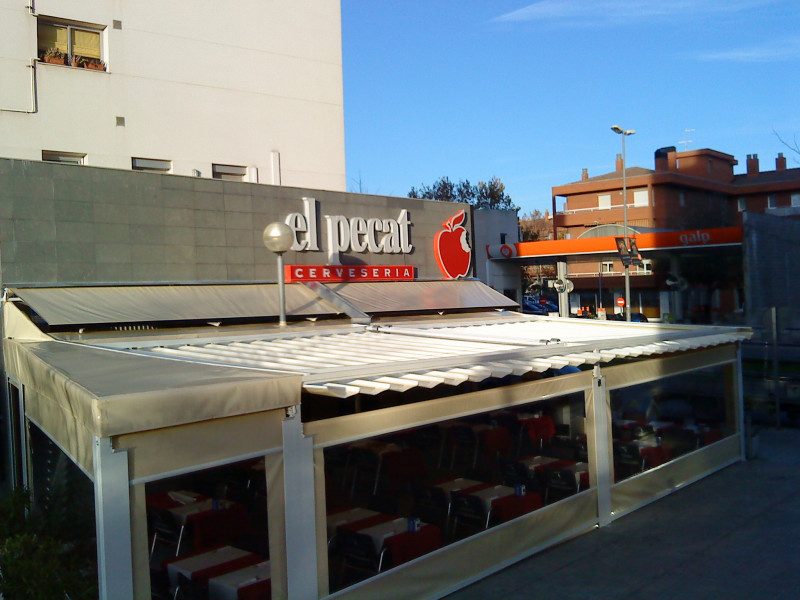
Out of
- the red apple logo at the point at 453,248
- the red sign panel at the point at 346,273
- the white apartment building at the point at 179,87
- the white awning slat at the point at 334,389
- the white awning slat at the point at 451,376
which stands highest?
the white apartment building at the point at 179,87

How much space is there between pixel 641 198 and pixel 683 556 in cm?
4604

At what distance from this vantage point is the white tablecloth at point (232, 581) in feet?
18.5

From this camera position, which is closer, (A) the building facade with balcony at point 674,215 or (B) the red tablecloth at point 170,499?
(B) the red tablecloth at point 170,499

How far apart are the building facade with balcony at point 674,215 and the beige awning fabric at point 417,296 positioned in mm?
20368

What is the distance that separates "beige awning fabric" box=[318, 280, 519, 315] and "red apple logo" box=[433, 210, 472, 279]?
0.49 m

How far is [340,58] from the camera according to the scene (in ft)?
58.0

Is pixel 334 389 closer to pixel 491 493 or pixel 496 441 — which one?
pixel 491 493

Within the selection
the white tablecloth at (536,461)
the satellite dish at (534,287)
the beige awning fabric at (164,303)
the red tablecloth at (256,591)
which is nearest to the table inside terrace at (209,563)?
the red tablecloth at (256,591)

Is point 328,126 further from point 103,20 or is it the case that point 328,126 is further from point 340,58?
point 103,20

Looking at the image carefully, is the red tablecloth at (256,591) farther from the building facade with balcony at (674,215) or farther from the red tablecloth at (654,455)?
the building facade with balcony at (674,215)

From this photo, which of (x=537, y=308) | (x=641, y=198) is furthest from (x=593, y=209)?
(x=537, y=308)

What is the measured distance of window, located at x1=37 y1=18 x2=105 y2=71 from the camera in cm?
1309

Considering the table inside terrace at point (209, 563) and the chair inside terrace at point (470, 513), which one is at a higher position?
the table inside terrace at point (209, 563)

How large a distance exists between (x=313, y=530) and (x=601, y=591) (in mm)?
3058
